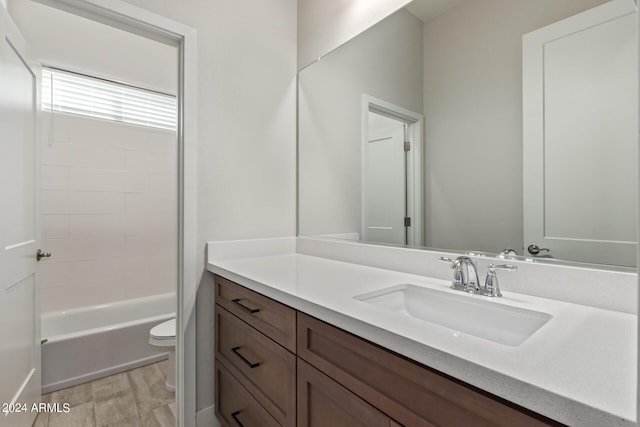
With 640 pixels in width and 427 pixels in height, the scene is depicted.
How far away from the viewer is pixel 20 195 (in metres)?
1.45

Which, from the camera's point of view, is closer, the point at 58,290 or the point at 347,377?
the point at 347,377

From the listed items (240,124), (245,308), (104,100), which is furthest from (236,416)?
(104,100)

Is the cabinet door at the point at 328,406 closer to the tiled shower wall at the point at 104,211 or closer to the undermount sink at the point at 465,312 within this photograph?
the undermount sink at the point at 465,312

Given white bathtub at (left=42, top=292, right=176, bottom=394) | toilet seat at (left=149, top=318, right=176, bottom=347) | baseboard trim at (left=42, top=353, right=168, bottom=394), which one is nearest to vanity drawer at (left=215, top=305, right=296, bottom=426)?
toilet seat at (left=149, top=318, right=176, bottom=347)

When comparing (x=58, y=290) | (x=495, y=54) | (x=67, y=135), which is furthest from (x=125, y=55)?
(x=495, y=54)

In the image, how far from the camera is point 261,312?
117 cm

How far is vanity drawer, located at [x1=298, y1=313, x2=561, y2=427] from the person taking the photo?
0.53 metres

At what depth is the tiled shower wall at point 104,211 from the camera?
2.40 metres

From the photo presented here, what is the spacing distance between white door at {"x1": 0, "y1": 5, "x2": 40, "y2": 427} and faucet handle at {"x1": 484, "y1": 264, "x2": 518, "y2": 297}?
1.77 meters

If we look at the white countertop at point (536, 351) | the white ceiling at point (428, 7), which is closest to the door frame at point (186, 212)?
the white countertop at point (536, 351)

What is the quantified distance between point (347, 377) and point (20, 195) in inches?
65.1

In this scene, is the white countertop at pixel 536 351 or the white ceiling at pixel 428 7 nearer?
the white countertop at pixel 536 351

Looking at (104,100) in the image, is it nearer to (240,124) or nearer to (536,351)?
(240,124)

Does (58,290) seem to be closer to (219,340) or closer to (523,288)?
(219,340)
